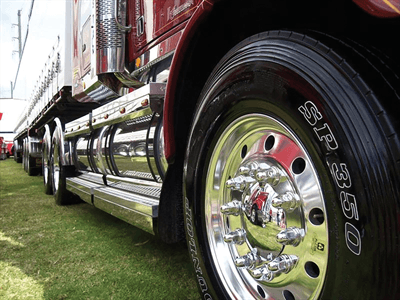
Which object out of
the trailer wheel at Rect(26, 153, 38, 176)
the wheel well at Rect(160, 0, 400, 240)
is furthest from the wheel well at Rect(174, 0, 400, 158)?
the trailer wheel at Rect(26, 153, 38, 176)

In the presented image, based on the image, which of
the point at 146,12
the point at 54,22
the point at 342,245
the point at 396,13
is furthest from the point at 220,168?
the point at 54,22

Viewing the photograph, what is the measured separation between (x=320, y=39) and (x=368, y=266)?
57 centimetres

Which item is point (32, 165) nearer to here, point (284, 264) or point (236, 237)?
point (236, 237)

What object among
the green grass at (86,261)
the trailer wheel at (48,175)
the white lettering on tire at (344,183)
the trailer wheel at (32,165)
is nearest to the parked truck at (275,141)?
the white lettering on tire at (344,183)

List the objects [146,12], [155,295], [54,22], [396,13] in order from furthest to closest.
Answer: [54,22] → [146,12] → [155,295] → [396,13]

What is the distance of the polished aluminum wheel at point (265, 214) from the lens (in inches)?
40.2

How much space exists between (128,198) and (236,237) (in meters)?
1.00

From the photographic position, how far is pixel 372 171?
0.76 m

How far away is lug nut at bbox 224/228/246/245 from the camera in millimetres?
1295

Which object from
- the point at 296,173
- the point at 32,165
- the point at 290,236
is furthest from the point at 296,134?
the point at 32,165

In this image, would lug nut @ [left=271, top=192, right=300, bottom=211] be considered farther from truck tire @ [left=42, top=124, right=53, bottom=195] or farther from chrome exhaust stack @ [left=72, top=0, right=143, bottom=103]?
truck tire @ [left=42, top=124, right=53, bottom=195]

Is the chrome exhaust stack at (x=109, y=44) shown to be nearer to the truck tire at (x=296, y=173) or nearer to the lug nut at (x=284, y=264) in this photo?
the truck tire at (x=296, y=173)

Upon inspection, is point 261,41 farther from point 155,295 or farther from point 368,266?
point 155,295

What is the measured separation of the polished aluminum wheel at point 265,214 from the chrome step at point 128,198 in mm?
499
